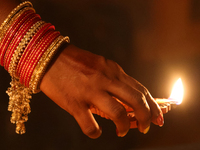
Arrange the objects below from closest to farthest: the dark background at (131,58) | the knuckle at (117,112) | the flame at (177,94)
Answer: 1. the knuckle at (117,112)
2. the flame at (177,94)
3. the dark background at (131,58)

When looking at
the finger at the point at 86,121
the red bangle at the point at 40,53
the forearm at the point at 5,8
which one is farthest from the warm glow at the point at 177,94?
the forearm at the point at 5,8

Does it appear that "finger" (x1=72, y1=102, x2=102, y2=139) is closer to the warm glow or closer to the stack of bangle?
the stack of bangle

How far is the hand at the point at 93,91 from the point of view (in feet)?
1.27

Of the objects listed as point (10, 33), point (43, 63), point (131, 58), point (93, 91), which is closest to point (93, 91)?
point (93, 91)

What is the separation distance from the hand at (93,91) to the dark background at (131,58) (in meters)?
0.41

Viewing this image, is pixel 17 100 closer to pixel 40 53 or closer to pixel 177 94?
pixel 40 53

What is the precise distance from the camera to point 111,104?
379 millimetres

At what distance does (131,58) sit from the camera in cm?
88

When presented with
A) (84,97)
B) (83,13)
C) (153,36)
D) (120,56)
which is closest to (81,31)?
(83,13)

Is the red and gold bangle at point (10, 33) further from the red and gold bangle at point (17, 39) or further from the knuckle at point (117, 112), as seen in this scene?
the knuckle at point (117, 112)

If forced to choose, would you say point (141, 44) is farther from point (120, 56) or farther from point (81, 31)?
point (81, 31)

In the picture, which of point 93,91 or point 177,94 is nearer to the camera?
point 93,91

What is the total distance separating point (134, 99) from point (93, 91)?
8 centimetres

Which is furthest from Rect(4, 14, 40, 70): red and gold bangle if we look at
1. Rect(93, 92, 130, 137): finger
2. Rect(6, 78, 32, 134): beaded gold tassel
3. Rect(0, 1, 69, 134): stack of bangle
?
Rect(93, 92, 130, 137): finger
